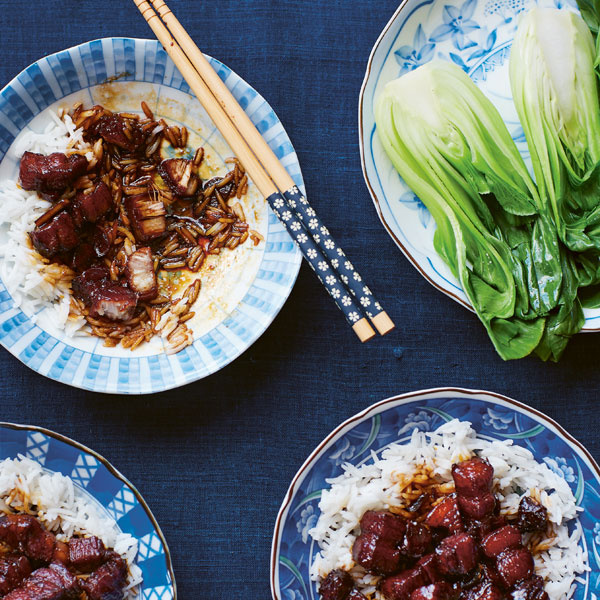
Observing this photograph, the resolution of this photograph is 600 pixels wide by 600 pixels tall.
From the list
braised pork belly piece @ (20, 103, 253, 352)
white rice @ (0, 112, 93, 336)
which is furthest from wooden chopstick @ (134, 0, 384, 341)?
white rice @ (0, 112, 93, 336)

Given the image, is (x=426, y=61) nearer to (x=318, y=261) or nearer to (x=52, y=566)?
(x=318, y=261)

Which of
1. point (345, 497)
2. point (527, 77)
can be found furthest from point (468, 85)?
point (345, 497)

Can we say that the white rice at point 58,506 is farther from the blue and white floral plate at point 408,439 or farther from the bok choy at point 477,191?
the bok choy at point 477,191

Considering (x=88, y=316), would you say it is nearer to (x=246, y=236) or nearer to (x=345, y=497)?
(x=246, y=236)

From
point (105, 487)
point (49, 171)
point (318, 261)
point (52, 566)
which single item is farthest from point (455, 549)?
point (49, 171)

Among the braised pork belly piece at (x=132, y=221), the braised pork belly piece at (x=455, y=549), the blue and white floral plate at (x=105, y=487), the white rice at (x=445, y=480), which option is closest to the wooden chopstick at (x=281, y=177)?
the braised pork belly piece at (x=132, y=221)

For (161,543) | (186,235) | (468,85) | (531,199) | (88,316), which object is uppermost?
(468,85)
